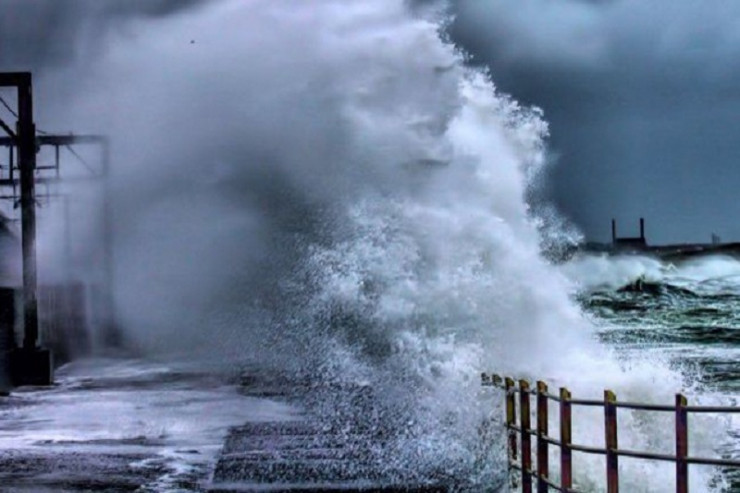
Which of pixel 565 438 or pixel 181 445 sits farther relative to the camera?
pixel 181 445

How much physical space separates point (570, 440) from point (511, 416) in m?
2.28

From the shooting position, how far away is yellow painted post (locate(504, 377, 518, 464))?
41.7 feet

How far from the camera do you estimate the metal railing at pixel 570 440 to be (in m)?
9.37

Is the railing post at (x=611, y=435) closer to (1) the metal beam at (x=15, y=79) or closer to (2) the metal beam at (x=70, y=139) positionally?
(1) the metal beam at (x=15, y=79)

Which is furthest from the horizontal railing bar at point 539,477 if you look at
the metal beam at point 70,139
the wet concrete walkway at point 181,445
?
the metal beam at point 70,139

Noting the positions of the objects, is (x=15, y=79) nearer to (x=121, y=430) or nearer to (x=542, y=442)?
(x=121, y=430)

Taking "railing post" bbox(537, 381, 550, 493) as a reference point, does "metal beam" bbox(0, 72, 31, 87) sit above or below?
above

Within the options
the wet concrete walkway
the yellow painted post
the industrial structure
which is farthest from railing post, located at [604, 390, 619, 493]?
the industrial structure

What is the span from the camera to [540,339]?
114 ft

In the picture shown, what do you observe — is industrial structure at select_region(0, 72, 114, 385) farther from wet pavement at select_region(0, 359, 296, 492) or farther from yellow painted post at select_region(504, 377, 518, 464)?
yellow painted post at select_region(504, 377, 518, 464)

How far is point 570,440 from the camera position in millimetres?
10570

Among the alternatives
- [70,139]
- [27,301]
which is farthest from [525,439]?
[70,139]

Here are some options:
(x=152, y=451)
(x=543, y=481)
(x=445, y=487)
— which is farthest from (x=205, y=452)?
(x=543, y=481)

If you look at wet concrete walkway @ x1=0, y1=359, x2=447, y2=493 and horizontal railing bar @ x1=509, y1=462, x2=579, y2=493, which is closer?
horizontal railing bar @ x1=509, y1=462, x2=579, y2=493
